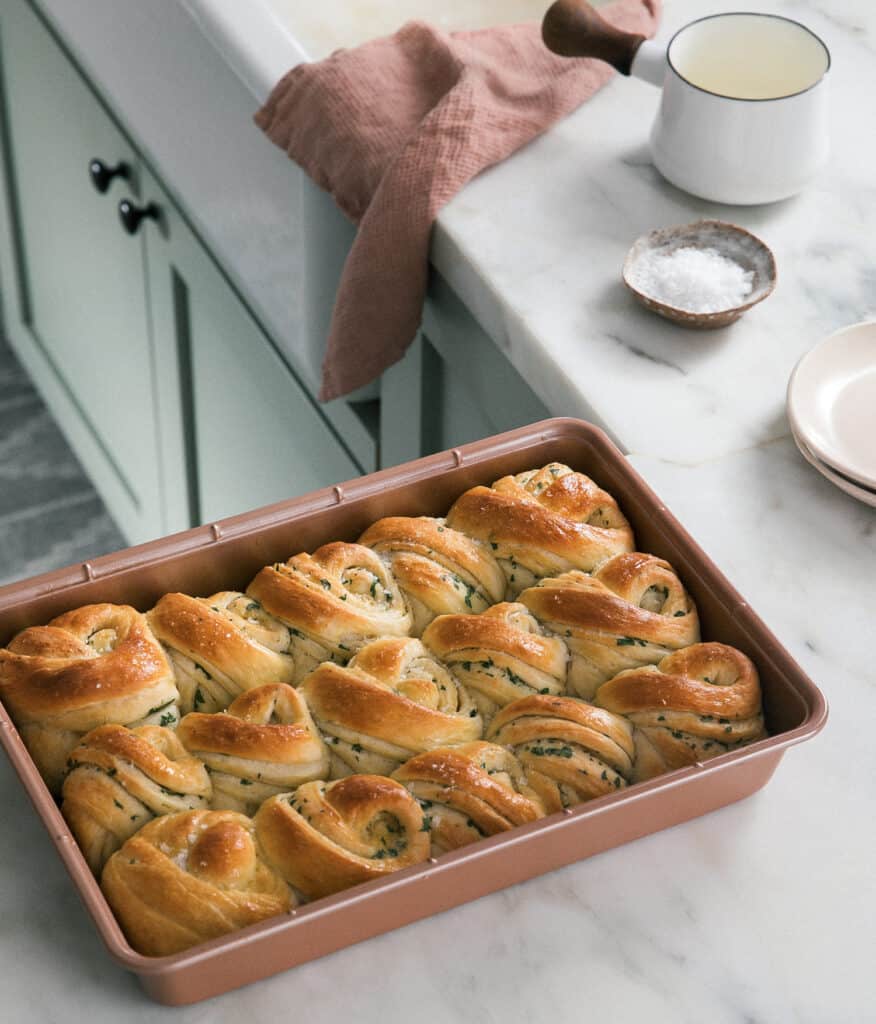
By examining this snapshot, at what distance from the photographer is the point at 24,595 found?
796mm

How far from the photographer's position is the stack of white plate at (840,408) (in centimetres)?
99

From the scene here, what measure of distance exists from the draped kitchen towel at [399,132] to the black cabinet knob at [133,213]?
1.65 ft

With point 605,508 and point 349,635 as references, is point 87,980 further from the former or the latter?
point 605,508

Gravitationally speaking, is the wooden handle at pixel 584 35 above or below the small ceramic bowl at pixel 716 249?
above

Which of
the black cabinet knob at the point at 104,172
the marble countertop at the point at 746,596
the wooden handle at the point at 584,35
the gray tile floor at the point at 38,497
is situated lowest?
the gray tile floor at the point at 38,497

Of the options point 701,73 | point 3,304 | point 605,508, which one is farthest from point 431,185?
point 3,304

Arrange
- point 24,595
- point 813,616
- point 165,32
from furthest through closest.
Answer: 1. point 165,32
2. point 813,616
3. point 24,595

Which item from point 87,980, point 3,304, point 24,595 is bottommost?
point 3,304

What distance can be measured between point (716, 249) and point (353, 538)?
17.1 inches

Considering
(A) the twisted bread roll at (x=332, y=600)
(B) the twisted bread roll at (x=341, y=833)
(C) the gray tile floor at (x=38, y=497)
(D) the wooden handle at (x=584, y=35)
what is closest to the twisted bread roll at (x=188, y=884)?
(B) the twisted bread roll at (x=341, y=833)

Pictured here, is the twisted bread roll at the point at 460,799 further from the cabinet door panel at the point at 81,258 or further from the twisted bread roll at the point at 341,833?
the cabinet door panel at the point at 81,258

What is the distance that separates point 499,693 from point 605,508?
0.16 meters

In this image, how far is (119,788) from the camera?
0.71 m

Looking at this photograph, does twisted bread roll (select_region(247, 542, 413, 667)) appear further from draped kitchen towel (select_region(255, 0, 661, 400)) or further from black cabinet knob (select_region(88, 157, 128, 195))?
black cabinet knob (select_region(88, 157, 128, 195))
